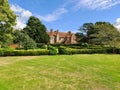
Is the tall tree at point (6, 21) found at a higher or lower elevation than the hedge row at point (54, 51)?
higher

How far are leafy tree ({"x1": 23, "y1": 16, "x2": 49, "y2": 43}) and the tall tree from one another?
31.2 m

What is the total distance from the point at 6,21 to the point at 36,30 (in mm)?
33769

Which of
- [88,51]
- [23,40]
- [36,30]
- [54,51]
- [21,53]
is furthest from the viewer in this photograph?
[36,30]

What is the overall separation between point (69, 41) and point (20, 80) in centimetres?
7453

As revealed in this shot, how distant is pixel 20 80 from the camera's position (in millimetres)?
12633

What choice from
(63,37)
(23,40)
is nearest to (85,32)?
(63,37)

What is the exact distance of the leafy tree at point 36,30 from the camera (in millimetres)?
62359

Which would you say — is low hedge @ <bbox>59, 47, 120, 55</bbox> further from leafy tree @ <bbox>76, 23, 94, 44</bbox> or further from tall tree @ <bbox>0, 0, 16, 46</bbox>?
leafy tree @ <bbox>76, 23, 94, 44</bbox>

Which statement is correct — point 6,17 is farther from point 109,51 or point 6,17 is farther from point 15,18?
point 109,51

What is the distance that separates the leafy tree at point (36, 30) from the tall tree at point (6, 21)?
31245 millimetres

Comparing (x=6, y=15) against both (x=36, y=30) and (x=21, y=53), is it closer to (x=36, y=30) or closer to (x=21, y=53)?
(x=21, y=53)

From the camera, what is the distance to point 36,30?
207ft

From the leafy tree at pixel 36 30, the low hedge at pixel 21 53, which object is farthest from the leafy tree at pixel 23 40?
the leafy tree at pixel 36 30

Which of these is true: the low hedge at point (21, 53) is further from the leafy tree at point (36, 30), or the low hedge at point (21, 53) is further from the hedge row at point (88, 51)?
the leafy tree at point (36, 30)
